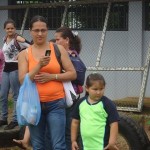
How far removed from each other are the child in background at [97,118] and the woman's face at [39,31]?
664 mm

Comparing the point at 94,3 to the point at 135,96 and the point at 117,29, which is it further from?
the point at 135,96

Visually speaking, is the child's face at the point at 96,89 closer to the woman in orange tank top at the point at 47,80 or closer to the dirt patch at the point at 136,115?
the woman in orange tank top at the point at 47,80

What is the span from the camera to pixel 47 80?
4.64m

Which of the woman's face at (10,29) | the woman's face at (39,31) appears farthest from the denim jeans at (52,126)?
the woman's face at (10,29)

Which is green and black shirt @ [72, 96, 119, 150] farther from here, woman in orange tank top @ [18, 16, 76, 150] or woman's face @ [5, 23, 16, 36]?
woman's face @ [5, 23, 16, 36]

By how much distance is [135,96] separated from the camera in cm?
1031

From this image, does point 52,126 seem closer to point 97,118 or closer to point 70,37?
point 97,118

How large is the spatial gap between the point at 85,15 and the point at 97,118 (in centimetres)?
698

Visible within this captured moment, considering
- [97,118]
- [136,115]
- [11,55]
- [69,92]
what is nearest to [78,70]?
[69,92]

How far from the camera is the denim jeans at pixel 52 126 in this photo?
187 inches

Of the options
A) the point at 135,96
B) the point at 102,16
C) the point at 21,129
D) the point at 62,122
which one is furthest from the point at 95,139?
the point at 102,16

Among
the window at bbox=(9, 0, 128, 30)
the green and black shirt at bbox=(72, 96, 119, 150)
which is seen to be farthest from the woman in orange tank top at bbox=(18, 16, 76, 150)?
the window at bbox=(9, 0, 128, 30)

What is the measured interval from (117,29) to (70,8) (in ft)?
4.31

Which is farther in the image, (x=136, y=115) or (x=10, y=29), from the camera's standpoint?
(x=136, y=115)
